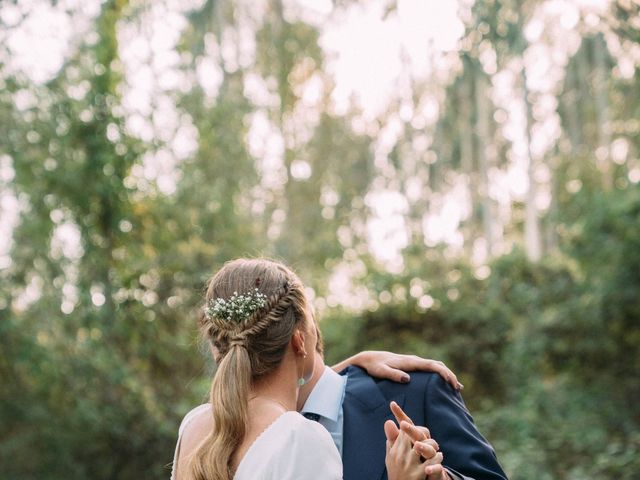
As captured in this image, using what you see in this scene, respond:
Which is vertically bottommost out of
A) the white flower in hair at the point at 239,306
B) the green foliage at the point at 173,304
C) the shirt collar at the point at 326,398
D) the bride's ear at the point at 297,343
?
the green foliage at the point at 173,304

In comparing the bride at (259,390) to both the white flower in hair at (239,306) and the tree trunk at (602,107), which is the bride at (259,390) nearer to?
the white flower in hair at (239,306)

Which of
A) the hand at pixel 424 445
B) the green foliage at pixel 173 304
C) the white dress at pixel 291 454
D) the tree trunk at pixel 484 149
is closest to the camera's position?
the white dress at pixel 291 454

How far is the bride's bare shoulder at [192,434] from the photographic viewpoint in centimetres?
251

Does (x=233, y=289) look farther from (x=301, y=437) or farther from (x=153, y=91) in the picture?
(x=153, y=91)

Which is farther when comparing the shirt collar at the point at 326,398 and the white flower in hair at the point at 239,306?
the shirt collar at the point at 326,398

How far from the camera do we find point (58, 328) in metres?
11.8

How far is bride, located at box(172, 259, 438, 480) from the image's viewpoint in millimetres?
2242

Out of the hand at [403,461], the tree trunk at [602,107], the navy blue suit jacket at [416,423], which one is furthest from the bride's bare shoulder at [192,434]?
the tree trunk at [602,107]

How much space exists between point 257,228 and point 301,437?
12.5 metres

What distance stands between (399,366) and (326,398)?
25 centimetres

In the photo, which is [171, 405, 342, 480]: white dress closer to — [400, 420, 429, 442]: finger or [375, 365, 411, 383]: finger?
[400, 420, 429, 442]: finger

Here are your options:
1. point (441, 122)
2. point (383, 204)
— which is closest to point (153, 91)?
point (383, 204)

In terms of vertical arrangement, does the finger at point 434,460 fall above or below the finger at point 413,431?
below

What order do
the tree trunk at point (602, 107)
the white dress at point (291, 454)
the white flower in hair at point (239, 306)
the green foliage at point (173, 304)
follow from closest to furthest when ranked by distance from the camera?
the white dress at point (291, 454) < the white flower in hair at point (239, 306) < the green foliage at point (173, 304) < the tree trunk at point (602, 107)
